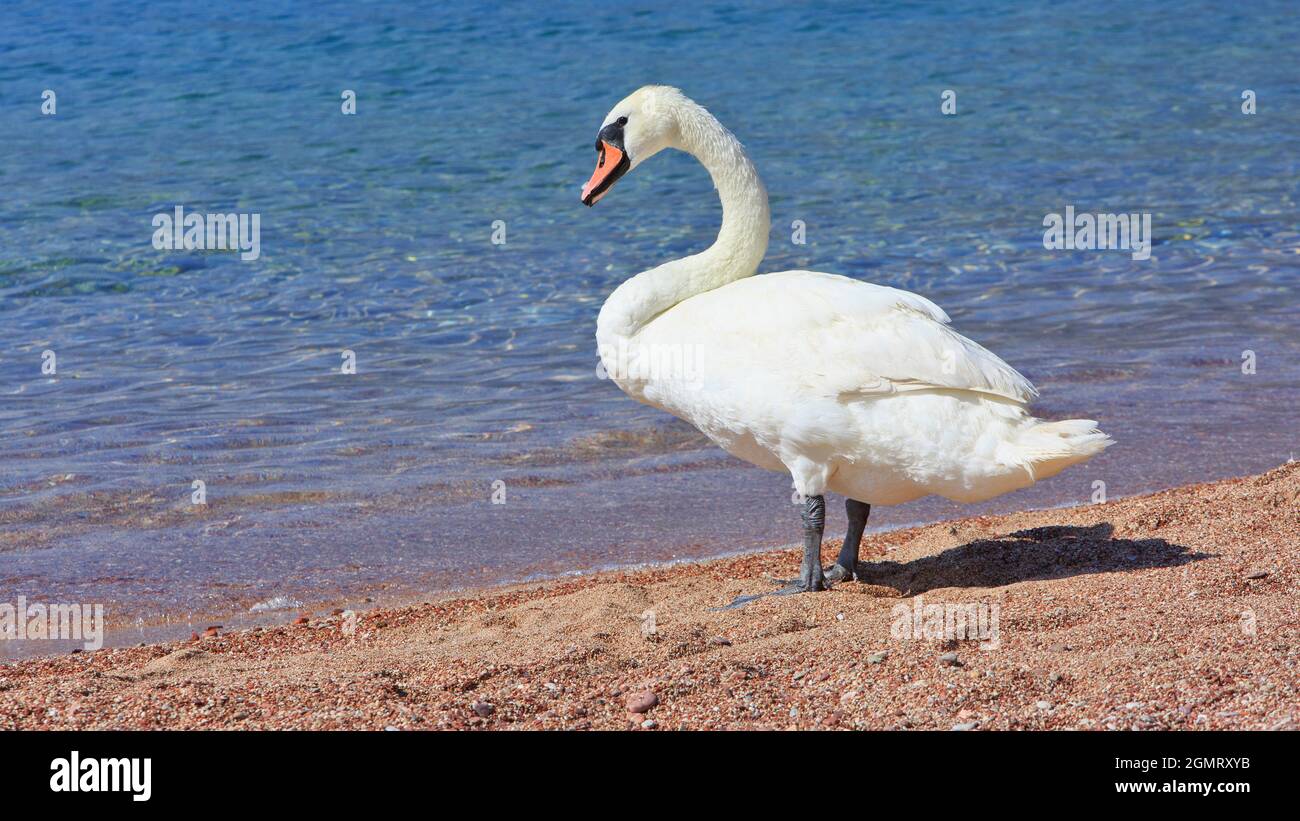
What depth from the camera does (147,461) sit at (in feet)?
25.7

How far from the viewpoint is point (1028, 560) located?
19.0 feet

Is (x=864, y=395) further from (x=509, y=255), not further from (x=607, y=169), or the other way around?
(x=509, y=255)

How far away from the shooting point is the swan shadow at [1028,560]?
5.55m

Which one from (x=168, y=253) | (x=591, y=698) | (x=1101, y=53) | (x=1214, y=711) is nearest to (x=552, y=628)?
(x=591, y=698)

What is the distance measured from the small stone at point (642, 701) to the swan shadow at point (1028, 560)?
5.76 feet

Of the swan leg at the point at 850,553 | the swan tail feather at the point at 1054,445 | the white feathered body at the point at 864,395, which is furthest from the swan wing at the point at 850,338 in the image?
the swan leg at the point at 850,553

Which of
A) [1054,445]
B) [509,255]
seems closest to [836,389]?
[1054,445]

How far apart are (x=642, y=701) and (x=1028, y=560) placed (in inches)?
92.7

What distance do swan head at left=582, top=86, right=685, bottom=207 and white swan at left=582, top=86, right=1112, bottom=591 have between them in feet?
2.08

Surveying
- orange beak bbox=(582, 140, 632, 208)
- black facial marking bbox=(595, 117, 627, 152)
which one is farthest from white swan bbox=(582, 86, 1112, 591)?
black facial marking bbox=(595, 117, 627, 152)

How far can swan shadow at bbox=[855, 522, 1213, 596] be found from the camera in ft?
18.2

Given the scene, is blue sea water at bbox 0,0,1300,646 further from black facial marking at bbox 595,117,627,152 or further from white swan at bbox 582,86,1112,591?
black facial marking at bbox 595,117,627,152

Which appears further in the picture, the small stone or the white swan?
the white swan

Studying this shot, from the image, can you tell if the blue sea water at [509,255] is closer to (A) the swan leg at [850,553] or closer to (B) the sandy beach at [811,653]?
(B) the sandy beach at [811,653]
